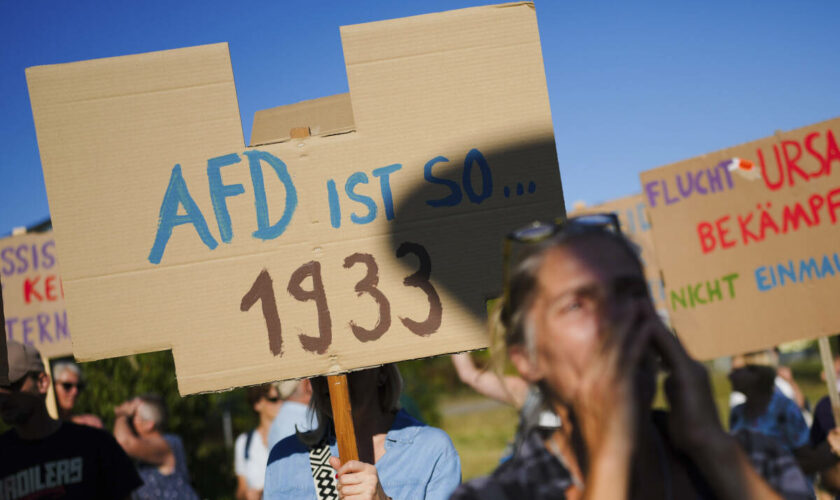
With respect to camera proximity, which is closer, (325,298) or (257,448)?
(325,298)

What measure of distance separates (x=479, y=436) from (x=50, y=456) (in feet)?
38.3

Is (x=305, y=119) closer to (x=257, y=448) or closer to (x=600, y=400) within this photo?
(x=600, y=400)

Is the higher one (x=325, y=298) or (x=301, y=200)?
(x=301, y=200)

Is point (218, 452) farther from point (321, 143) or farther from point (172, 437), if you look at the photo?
point (321, 143)

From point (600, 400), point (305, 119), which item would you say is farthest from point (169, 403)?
point (600, 400)

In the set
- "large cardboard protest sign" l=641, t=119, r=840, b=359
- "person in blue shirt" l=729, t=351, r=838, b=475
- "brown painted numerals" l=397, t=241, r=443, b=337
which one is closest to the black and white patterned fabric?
"brown painted numerals" l=397, t=241, r=443, b=337

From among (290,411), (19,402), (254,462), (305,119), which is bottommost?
(254,462)

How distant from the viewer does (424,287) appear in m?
1.90

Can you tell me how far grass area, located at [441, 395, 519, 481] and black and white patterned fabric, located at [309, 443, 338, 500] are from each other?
8.39 meters

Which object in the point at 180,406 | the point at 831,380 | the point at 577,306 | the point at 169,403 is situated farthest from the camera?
the point at 180,406

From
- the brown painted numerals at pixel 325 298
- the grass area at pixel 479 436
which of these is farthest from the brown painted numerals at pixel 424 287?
the grass area at pixel 479 436

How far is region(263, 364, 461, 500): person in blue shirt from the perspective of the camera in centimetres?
213

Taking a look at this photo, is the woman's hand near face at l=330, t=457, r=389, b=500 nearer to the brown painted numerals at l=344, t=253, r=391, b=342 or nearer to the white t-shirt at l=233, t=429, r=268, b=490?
the brown painted numerals at l=344, t=253, r=391, b=342

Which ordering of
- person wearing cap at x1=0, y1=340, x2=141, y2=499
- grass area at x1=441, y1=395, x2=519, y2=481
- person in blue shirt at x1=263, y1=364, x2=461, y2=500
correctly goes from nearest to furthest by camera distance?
person in blue shirt at x1=263, y1=364, x2=461, y2=500 → person wearing cap at x1=0, y1=340, x2=141, y2=499 → grass area at x1=441, y1=395, x2=519, y2=481
